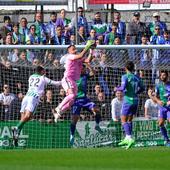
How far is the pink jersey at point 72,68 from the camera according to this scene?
24078mm

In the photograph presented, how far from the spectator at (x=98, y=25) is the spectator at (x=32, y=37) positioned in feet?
5.83

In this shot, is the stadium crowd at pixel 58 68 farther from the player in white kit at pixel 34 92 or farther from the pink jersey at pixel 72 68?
the pink jersey at pixel 72 68

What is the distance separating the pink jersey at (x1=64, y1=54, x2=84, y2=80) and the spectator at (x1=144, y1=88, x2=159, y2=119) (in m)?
2.42

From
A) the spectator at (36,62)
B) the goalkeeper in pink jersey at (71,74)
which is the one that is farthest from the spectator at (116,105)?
the spectator at (36,62)

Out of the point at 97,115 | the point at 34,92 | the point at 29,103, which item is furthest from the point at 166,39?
the point at 29,103

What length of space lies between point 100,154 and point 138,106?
6.45 m

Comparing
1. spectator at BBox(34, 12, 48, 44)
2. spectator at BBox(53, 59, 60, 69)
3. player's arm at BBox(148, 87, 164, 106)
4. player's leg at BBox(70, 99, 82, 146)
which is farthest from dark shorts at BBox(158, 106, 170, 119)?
spectator at BBox(34, 12, 48, 44)

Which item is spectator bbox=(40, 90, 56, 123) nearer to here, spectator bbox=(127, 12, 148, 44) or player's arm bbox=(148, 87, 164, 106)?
player's arm bbox=(148, 87, 164, 106)

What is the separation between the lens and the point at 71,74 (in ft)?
79.3

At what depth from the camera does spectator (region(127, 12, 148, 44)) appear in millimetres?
27375

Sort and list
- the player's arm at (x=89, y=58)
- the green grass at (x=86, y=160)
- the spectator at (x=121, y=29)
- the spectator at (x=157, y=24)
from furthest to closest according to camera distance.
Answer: the spectator at (x=157, y=24)
the spectator at (x=121, y=29)
the player's arm at (x=89, y=58)
the green grass at (x=86, y=160)

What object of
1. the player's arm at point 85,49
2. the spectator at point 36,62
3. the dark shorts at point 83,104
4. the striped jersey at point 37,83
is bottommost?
the dark shorts at point 83,104

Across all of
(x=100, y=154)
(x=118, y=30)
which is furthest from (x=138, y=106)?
(x=100, y=154)

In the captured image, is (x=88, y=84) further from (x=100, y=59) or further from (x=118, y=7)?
(x=118, y=7)
